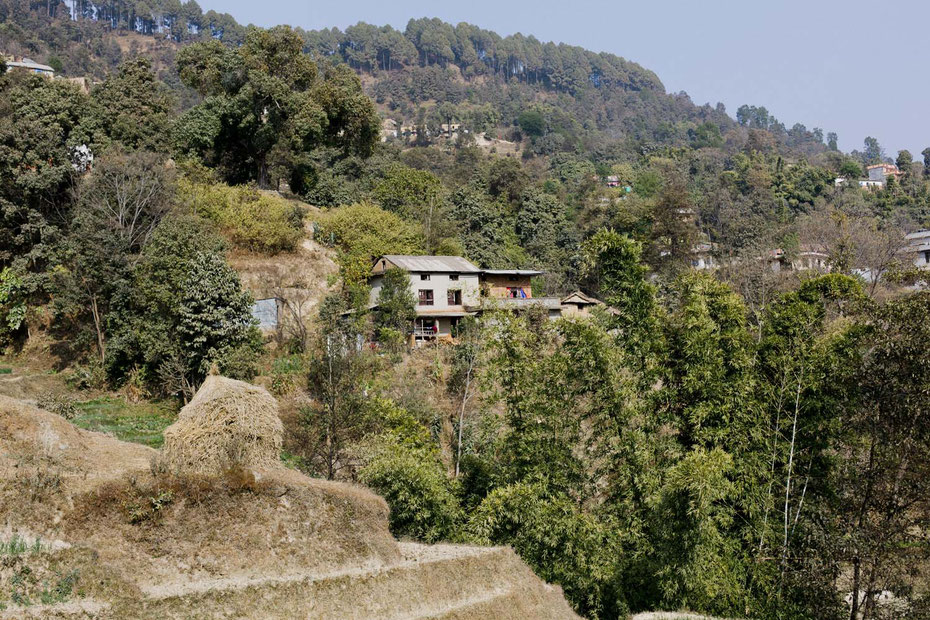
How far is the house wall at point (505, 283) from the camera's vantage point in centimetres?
3788

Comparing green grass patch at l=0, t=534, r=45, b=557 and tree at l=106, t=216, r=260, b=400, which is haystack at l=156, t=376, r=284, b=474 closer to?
green grass patch at l=0, t=534, r=45, b=557

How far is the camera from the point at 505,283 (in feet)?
127

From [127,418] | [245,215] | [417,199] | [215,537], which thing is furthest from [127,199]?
[215,537]

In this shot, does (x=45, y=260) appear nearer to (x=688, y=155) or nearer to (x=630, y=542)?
(x=630, y=542)

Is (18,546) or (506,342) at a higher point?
(506,342)

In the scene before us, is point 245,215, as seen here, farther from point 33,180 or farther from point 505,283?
point 505,283

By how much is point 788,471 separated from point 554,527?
555cm

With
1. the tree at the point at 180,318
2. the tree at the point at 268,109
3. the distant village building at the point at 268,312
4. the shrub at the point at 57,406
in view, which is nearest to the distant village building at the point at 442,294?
the distant village building at the point at 268,312

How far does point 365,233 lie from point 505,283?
7645mm

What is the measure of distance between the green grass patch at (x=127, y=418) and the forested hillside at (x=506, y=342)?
0.73 metres

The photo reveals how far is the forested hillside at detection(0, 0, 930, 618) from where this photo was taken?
16219 mm

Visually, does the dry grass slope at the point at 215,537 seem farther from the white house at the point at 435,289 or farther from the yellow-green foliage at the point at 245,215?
the yellow-green foliage at the point at 245,215

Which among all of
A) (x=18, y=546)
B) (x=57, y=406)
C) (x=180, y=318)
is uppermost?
(x=180, y=318)

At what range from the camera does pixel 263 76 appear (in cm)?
3925
